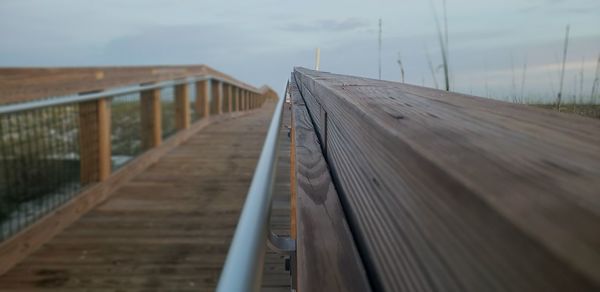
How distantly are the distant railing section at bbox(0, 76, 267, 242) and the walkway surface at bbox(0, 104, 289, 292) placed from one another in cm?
Result: 29

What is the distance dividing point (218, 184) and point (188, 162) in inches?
37.3

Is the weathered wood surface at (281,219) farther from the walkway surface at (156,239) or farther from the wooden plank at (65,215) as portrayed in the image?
the wooden plank at (65,215)

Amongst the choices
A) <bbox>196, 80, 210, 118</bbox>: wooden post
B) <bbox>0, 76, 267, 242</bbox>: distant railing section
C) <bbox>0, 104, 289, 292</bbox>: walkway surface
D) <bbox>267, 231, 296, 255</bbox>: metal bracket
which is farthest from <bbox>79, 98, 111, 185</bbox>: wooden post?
<bbox>196, 80, 210, 118</bbox>: wooden post

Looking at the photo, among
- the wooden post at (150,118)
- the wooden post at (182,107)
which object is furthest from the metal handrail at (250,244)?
the wooden post at (182,107)

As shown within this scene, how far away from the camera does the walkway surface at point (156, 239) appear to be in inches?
109

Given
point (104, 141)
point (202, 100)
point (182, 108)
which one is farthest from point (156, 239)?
point (202, 100)

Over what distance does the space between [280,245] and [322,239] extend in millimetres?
388

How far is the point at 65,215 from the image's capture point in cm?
359

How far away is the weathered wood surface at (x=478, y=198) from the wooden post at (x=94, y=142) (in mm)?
3879

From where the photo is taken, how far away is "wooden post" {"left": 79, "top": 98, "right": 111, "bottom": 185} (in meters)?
4.24

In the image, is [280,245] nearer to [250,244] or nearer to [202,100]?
[250,244]

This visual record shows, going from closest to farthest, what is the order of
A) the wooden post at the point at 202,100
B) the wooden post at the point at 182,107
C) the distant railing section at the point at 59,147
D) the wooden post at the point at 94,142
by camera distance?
the distant railing section at the point at 59,147 → the wooden post at the point at 94,142 → the wooden post at the point at 182,107 → the wooden post at the point at 202,100

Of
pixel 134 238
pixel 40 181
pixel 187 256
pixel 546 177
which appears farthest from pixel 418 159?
pixel 40 181

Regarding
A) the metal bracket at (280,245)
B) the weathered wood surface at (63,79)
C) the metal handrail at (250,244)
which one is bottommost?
the metal bracket at (280,245)
